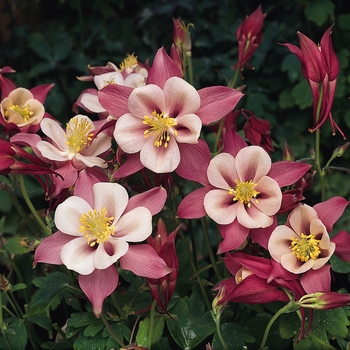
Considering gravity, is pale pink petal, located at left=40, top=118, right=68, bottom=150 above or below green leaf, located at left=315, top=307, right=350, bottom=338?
above

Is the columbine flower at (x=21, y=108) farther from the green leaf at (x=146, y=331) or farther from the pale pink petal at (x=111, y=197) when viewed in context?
the green leaf at (x=146, y=331)

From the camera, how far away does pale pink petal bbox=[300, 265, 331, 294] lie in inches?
23.2

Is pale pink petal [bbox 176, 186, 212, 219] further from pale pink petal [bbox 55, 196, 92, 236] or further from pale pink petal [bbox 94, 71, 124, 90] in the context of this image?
pale pink petal [bbox 94, 71, 124, 90]

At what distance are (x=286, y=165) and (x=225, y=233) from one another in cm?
10

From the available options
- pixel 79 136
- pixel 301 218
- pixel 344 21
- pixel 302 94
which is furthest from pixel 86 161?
pixel 344 21

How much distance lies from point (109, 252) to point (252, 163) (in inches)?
7.2

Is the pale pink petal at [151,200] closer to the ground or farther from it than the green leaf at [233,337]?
farther from it

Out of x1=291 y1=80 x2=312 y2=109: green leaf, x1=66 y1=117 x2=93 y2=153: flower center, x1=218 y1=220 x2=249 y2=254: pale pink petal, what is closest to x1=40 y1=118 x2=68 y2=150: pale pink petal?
x1=66 y1=117 x2=93 y2=153: flower center

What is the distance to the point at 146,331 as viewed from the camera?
65 cm

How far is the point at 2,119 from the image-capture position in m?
0.74

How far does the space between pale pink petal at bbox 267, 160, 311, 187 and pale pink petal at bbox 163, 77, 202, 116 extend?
0.11 meters

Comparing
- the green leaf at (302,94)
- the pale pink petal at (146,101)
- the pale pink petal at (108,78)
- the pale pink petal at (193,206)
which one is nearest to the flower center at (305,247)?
the pale pink petal at (193,206)

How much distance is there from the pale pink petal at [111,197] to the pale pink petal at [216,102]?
124 millimetres

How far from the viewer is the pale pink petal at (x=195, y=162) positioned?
643 mm
